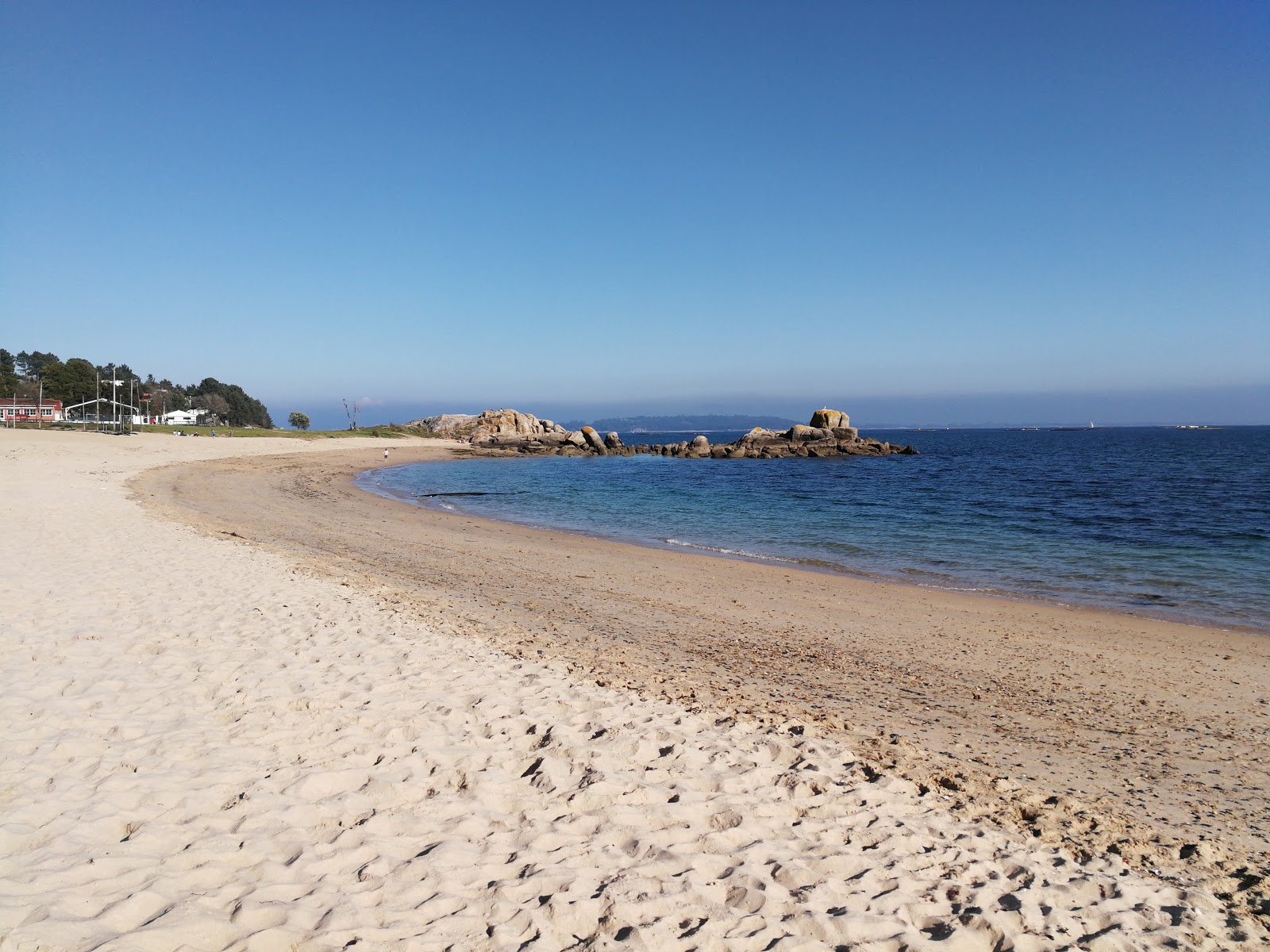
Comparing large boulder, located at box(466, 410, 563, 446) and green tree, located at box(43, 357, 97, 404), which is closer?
green tree, located at box(43, 357, 97, 404)

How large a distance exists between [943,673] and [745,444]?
68.9 m

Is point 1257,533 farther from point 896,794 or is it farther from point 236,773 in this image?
point 236,773

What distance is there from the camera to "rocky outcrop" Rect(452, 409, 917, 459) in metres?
74.1

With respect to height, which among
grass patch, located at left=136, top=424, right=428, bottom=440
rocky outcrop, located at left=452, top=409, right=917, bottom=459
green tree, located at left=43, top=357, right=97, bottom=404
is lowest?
rocky outcrop, located at left=452, top=409, right=917, bottom=459

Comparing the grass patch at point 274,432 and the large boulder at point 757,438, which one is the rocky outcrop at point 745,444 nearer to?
the large boulder at point 757,438

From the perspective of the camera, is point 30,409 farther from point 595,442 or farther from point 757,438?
point 757,438

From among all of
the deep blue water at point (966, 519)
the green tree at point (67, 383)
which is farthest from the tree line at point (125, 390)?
the deep blue water at point (966, 519)

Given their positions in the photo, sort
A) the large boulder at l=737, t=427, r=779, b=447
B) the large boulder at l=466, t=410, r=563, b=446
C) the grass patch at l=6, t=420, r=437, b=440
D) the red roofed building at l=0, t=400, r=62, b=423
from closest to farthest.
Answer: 1. the grass patch at l=6, t=420, r=437, b=440
2. the large boulder at l=737, t=427, r=779, b=447
3. the red roofed building at l=0, t=400, r=62, b=423
4. the large boulder at l=466, t=410, r=563, b=446

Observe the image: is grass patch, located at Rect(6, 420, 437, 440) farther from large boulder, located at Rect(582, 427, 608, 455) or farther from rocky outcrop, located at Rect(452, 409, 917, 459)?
large boulder, located at Rect(582, 427, 608, 455)

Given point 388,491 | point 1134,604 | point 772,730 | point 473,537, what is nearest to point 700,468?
point 388,491

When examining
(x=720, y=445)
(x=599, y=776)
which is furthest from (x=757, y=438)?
(x=599, y=776)

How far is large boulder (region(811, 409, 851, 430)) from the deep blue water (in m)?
27.7

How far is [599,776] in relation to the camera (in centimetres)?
511

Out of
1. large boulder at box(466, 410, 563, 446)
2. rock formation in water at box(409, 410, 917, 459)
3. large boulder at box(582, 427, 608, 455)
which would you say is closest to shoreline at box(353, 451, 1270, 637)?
rock formation in water at box(409, 410, 917, 459)
